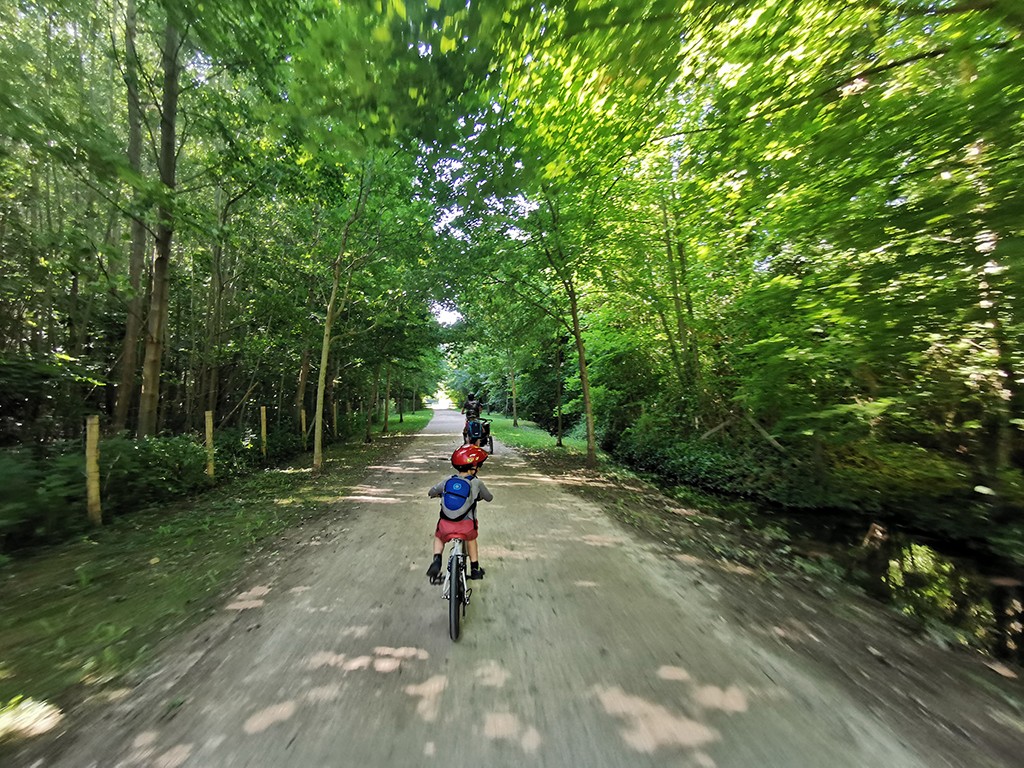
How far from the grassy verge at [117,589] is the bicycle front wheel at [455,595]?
224 centimetres

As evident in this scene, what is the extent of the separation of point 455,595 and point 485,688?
80 cm

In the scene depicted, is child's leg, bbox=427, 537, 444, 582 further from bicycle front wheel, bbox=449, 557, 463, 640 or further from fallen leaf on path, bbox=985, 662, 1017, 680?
fallen leaf on path, bbox=985, 662, 1017, 680

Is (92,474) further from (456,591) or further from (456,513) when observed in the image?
(456,591)

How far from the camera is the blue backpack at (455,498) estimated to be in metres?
4.42

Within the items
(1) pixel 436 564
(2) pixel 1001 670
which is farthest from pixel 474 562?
(2) pixel 1001 670

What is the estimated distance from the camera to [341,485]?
11.1 metres

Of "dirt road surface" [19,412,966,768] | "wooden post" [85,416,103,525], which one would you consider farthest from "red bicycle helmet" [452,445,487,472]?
"wooden post" [85,416,103,525]

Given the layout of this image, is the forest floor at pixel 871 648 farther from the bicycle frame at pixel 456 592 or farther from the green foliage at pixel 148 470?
the green foliage at pixel 148 470

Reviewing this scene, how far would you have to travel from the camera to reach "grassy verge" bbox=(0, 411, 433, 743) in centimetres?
340

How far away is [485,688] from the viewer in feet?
10.5

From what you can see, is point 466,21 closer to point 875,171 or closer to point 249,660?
point 875,171

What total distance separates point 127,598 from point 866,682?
631cm

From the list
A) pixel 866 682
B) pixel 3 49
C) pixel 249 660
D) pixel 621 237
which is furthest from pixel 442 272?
pixel 866 682

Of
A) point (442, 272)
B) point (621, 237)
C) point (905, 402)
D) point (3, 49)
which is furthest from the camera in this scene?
point (442, 272)
